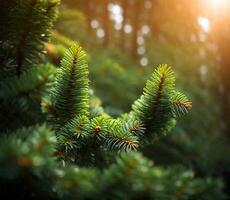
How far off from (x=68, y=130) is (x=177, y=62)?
231 inches

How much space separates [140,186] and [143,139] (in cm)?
48

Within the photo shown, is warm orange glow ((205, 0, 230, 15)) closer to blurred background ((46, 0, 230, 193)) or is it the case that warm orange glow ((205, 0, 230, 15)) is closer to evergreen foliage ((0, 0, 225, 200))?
blurred background ((46, 0, 230, 193))

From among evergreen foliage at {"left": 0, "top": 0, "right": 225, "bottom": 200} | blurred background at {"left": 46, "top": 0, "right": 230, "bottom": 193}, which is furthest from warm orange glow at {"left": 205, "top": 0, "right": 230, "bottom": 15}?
evergreen foliage at {"left": 0, "top": 0, "right": 225, "bottom": 200}

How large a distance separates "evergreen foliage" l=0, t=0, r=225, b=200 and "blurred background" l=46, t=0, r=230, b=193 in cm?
95

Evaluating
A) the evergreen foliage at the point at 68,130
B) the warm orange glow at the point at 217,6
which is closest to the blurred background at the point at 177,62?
the warm orange glow at the point at 217,6

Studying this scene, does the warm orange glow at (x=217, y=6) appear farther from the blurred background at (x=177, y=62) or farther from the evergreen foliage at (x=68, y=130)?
the evergreen foliage at (x=68, y=130)

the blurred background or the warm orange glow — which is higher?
the warm orange glow

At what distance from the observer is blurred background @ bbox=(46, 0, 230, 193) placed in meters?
4.02

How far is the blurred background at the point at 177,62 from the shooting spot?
402 cm

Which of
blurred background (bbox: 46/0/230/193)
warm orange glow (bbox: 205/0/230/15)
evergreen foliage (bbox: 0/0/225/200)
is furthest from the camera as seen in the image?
warm orange glow (bbox: 205/0/230/15)

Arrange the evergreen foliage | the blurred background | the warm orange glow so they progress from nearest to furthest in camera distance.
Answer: the evergreen foliage < the blurred background < the warm orange glow

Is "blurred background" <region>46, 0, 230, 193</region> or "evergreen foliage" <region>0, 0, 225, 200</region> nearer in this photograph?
"evergreen foliage" <region>0, 0, 225, 200</region>

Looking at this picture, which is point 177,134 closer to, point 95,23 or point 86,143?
point 86,143

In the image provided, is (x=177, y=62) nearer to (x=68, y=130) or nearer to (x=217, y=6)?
(x=217, y=6)
